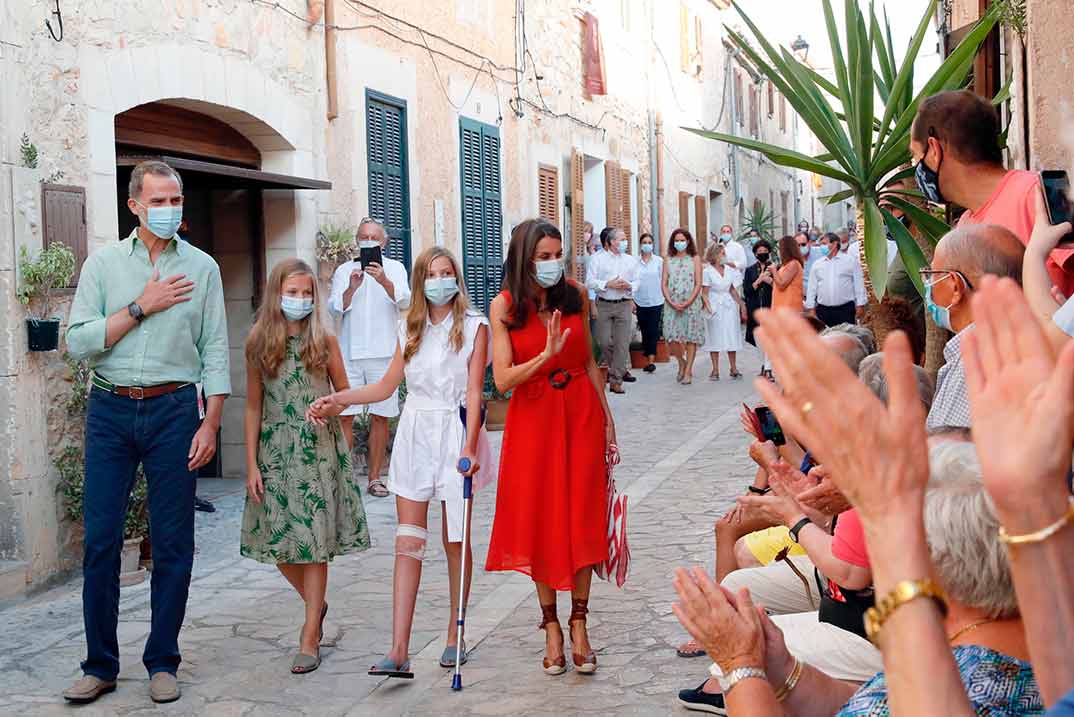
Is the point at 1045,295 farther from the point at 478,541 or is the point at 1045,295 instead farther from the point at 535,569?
the point at 478,541

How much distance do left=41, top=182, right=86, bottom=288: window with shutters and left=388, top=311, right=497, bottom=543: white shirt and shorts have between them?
2.46 metres

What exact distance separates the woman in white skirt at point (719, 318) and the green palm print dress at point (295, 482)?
37.9 feet

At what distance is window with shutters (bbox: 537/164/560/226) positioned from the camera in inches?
658

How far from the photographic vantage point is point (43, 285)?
7.05m

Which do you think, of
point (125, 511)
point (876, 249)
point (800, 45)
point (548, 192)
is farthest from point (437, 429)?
point (800, 45)

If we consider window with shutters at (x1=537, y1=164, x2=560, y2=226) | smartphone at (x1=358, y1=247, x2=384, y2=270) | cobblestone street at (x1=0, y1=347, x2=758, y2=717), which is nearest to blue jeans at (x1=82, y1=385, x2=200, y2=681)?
cobblestone street at (x1=0, y1=347, x2=758, y2=717)

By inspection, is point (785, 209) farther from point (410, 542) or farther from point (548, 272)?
point (410, 542)

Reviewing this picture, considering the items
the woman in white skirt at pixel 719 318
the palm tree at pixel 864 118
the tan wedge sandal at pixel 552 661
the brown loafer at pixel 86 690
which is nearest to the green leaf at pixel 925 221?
the palm tree at pixel 864 118

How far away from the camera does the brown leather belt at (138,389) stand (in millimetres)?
5262

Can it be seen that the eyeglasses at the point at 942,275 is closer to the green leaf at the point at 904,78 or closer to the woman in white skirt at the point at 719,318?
the green leaf at the point at 904,78

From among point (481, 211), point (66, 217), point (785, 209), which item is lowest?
point (66, 217)

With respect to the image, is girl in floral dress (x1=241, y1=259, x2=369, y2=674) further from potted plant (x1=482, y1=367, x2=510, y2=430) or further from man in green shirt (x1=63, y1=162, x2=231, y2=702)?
potted plant (x1=482, y1=367, x2=510, y2=430)

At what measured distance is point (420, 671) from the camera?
546 cm

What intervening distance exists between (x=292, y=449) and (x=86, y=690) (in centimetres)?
125
